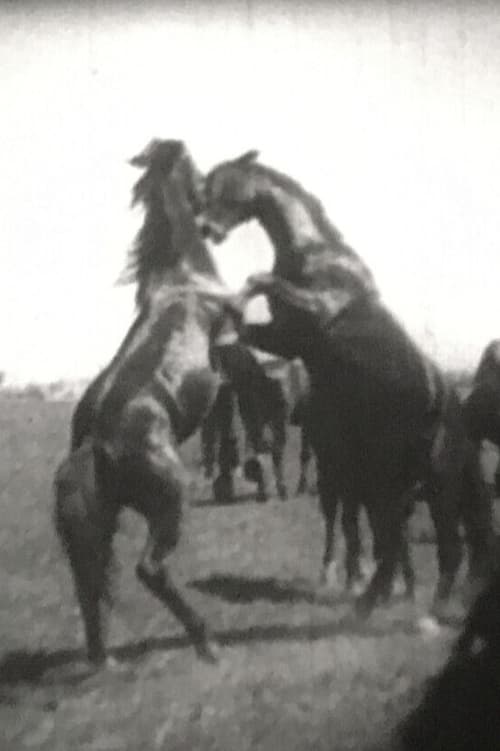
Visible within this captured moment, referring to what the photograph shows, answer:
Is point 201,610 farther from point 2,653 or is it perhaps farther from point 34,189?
point 34,189

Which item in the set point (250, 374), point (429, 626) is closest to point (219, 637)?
point (429, 626)

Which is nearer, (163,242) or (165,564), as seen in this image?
(165,564)

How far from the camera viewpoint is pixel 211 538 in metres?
2.03

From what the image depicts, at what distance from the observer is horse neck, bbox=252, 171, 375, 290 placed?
2.12 meters

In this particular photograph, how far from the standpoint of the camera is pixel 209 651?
6.61 feet

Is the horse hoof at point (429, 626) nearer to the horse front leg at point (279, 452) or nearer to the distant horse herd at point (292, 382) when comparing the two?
the distant horse herd at point (292, 382)

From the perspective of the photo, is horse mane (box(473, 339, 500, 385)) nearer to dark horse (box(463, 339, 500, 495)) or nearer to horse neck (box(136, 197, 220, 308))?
dark horse (box(463, 339, 500, 495))

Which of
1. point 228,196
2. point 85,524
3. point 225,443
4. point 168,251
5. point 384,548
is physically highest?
point 228,196

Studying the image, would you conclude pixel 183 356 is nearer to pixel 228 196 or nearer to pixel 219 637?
pixel 228 196

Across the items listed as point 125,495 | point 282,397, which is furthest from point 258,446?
point 125,495

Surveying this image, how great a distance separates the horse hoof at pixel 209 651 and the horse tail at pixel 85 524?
0.20 m

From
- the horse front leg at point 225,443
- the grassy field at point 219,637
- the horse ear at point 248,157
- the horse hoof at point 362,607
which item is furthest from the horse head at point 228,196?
the horse hoof at point 362,607

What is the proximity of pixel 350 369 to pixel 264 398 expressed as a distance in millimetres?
190

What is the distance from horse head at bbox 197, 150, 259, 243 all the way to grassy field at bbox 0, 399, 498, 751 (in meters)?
0.45
